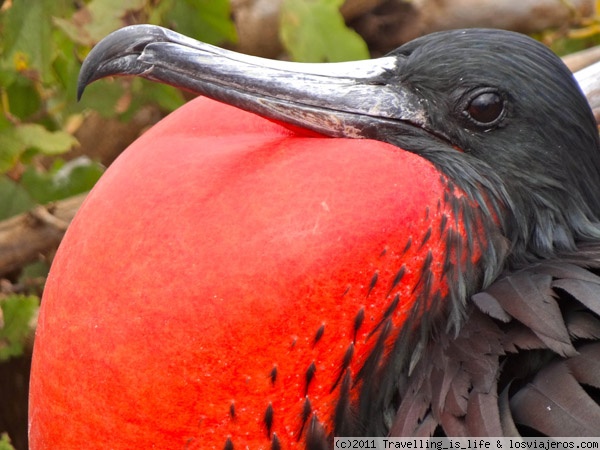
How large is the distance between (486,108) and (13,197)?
4.54ft

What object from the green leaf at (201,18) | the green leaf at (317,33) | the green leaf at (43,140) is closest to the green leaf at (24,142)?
the green leaf at (43,140)

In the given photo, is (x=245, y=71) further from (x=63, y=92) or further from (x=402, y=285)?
(x=63, y=92)

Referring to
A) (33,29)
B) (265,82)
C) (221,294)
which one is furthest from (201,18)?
(221,294)

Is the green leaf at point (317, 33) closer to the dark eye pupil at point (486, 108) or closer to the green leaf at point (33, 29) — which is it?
the green leaf at point (33, 29)

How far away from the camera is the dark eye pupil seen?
1.50 m

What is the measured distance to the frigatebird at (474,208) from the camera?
129 cm

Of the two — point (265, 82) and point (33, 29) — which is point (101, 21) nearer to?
point (33, 29)

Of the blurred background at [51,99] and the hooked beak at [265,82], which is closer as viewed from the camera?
the hooked beak at [265,82]

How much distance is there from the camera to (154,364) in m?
1.23

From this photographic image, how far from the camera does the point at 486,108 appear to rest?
4.92 ft

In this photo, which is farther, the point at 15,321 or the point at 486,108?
the point at 15,321

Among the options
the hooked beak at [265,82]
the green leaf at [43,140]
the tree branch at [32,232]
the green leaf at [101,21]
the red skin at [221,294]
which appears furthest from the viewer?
the tree branch at [32,232]

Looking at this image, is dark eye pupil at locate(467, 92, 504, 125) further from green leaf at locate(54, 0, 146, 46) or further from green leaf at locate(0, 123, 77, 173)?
green leaf at locate(0, 123, 77, 173)

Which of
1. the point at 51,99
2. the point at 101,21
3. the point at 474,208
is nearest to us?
the point at 474,208
